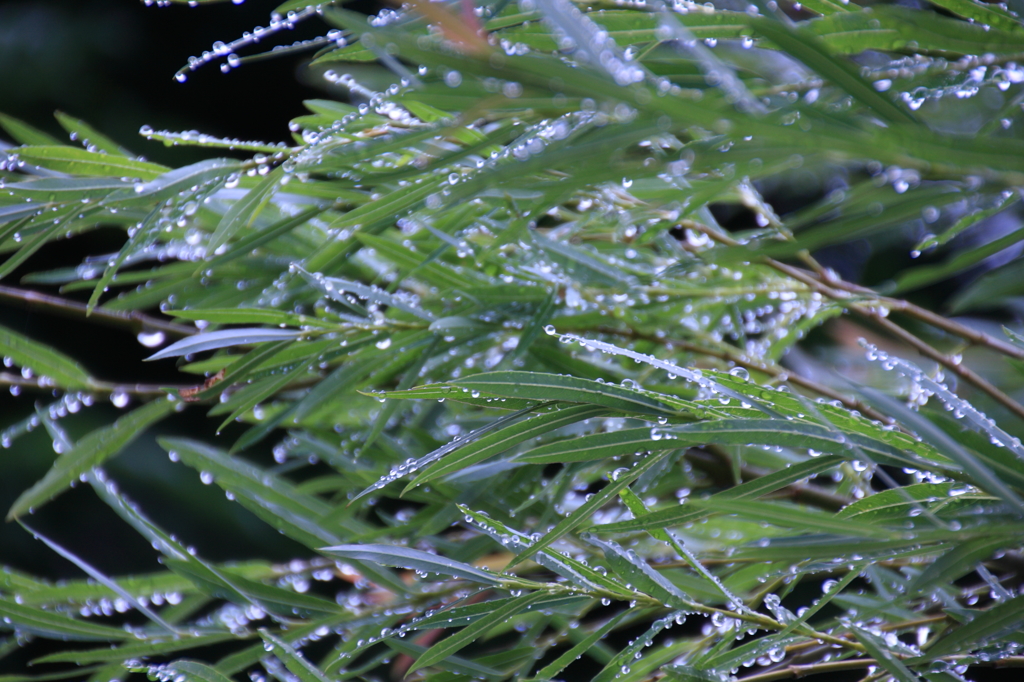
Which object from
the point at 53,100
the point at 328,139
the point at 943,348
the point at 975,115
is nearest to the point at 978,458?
the point at 328,139

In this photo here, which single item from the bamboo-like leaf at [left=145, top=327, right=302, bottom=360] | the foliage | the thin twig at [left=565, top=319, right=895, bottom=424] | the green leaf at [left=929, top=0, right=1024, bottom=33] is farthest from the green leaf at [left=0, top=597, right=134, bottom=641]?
the green leaf at [left=929, top=0, right=1024, bottom=33]

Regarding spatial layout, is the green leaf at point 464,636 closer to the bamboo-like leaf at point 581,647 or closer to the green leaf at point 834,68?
the bamboo-like leaf at point 581,647

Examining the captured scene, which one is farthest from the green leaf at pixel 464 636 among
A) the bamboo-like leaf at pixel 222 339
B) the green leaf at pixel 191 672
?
the bamboo-like leaf at pixel 222 339

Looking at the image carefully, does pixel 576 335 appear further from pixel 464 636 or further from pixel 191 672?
pixel 191 672

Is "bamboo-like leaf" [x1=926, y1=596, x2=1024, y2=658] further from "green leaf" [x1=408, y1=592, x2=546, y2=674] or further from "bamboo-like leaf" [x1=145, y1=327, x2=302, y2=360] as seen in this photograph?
"bamboo-like leaf" [x1=145, y1=327, x2=302, y2=360]

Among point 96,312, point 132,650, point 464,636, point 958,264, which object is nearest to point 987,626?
point 958,264

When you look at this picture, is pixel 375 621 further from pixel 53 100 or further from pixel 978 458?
pixel 53 100
